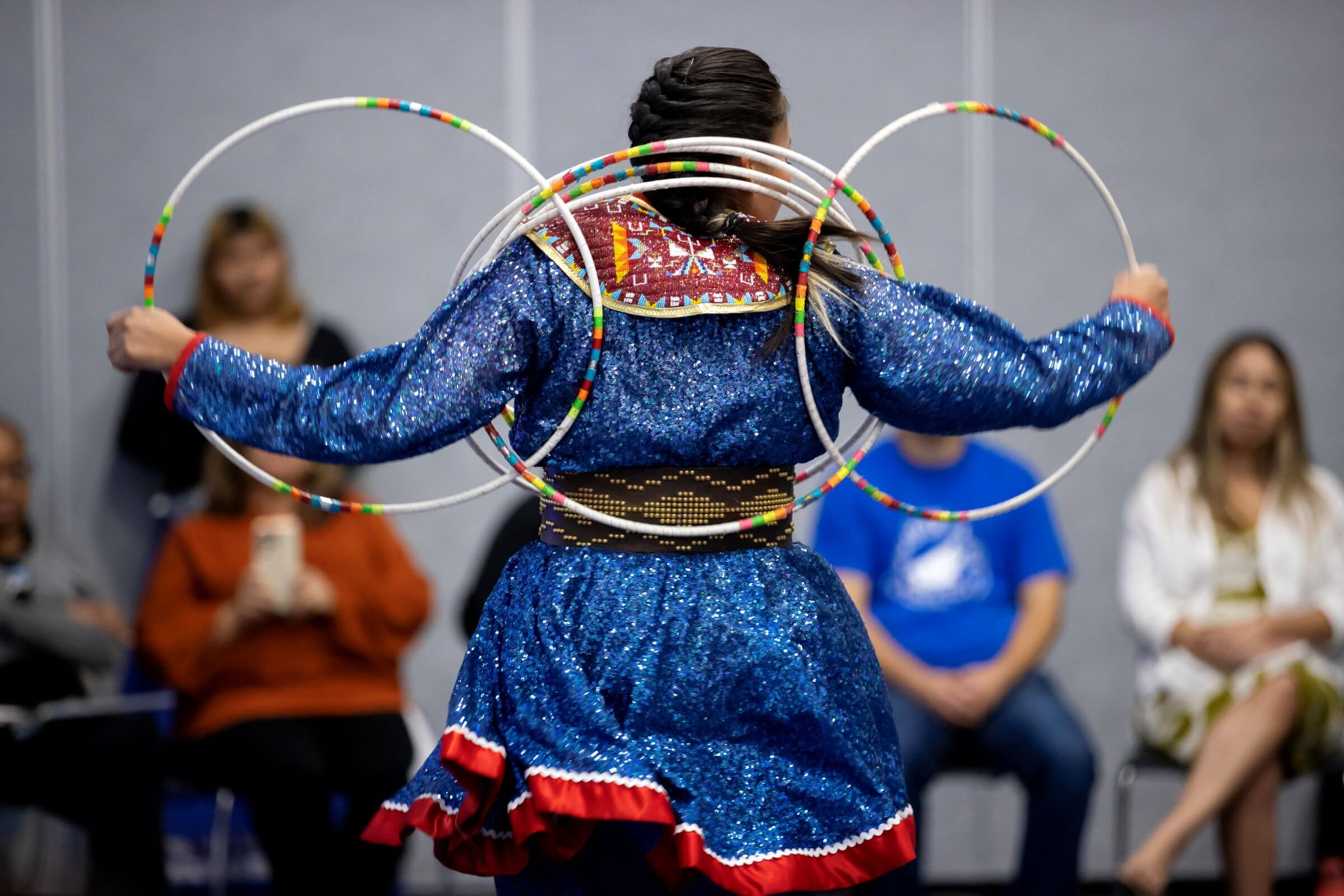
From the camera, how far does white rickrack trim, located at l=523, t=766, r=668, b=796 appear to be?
1424 mm

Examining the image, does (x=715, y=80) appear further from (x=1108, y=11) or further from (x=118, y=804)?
(x=1108, y=11)

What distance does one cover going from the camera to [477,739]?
1.49 metres

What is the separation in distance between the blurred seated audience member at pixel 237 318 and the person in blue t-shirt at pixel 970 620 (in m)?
1.52

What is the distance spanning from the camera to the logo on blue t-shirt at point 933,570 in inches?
Result: 129

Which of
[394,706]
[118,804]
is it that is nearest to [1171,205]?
[394,706]

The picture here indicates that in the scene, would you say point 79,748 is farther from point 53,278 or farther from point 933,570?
point 933,570

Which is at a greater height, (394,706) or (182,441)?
(182,441)

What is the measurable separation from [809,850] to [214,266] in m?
2.83

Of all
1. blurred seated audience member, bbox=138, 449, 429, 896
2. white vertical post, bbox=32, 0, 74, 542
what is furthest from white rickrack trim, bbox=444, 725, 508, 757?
white vertical post, bbox=32, 0, 74, 542

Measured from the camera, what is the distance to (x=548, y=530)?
5.41ft

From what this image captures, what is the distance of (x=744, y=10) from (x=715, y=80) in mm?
2575

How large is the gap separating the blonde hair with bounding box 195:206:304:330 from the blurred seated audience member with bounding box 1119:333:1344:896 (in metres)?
2.26

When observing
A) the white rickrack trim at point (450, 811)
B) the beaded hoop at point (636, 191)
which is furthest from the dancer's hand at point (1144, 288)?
the white rickrack trim at point (450, 811)

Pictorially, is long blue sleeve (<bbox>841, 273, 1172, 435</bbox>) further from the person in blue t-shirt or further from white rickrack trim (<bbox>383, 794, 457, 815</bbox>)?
the person in blue t-shirt
